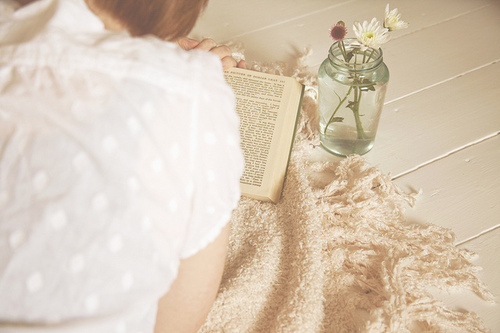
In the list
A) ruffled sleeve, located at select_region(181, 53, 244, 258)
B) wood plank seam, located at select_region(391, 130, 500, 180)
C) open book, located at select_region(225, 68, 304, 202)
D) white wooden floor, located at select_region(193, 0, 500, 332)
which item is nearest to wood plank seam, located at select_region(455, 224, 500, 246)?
white wooden floor, located at select_region(193, 0, 500, 332)

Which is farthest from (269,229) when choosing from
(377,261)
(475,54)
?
(475,54)

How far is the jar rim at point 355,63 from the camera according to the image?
2.46 feet

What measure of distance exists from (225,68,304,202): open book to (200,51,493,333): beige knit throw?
3cm

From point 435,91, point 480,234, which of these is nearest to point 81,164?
point 480,234

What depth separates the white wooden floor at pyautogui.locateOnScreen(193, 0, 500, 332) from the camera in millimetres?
802

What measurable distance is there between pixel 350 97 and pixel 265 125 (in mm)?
151

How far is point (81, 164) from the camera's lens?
0.38 m

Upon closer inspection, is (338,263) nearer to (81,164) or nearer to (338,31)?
(338,31)

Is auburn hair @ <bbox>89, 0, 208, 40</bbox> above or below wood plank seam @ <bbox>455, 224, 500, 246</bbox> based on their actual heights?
above

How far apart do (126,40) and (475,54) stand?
0.90 meters

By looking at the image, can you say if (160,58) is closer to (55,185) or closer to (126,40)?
(126,40)

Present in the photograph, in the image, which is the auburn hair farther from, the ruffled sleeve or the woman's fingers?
the woman's fingers

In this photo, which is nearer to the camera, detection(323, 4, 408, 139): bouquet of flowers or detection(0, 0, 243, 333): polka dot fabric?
detection(0, 0, 243, 333): polka dot fabric

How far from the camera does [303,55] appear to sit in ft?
3.43
